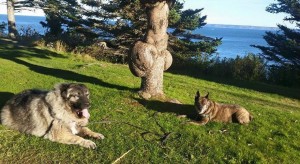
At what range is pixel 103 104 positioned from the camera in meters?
11.8

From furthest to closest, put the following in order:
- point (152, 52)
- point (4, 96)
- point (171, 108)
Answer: point (152, 52) → point (171, 108) → point (4, 96)

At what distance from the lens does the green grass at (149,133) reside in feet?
26.4

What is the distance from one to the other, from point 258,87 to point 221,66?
3.87 meters

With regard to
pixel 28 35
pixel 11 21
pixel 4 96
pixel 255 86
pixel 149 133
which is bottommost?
pixel 255 86

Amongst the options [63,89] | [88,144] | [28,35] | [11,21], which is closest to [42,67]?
[63,89]

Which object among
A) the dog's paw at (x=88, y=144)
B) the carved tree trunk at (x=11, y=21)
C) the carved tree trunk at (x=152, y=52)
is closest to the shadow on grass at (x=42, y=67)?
the carved tree trunk at (x=152, y=52)

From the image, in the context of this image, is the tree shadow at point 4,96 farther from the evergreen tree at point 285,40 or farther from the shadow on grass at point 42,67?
the evergreen tree at point 285,40

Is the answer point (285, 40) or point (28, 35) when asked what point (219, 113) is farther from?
point (28, 35)

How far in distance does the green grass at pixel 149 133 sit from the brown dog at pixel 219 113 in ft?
0.69

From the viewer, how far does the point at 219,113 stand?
10.8 meters

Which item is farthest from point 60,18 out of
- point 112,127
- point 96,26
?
point 112,127

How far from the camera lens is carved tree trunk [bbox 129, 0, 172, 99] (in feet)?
41.0

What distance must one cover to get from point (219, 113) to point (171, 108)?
169 centimetres

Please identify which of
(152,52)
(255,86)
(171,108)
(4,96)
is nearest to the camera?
(4,96)
